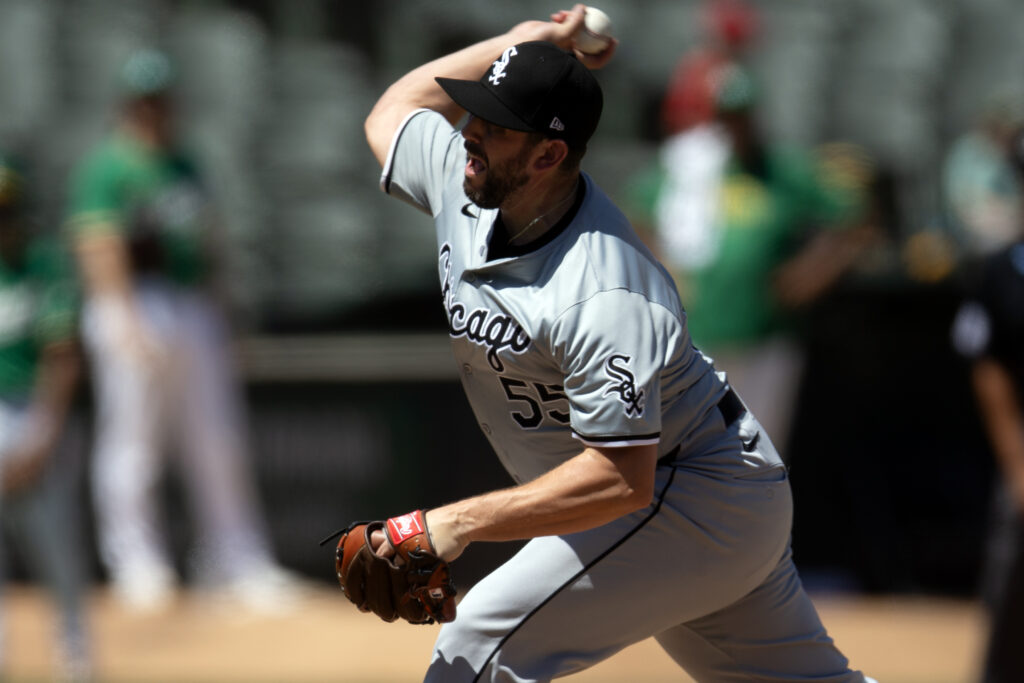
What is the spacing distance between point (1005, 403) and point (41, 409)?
357 cm

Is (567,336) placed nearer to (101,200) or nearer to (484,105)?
(484,105)

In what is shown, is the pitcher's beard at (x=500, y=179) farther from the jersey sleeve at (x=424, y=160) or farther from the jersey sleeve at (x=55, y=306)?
the jersey sleeve at (x=55, y=306)

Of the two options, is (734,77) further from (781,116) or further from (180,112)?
(180,112)

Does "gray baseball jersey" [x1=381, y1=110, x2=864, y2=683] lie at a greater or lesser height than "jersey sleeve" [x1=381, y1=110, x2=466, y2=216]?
lesser

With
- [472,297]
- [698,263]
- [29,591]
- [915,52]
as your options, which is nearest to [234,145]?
[29,591]

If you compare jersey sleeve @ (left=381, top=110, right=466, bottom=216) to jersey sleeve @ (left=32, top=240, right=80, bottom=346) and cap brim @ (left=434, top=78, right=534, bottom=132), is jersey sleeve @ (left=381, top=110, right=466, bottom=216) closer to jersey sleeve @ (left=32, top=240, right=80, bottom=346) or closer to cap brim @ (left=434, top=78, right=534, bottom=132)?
cap brim @ (left=434, top=78, right=534, bottom=132)

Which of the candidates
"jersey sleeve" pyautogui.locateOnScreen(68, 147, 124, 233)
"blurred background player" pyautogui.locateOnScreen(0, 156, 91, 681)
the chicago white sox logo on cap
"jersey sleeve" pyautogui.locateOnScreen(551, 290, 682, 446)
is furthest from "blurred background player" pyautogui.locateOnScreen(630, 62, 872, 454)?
"jersey sleeve" pyautogui.locateOnScreen(551, 290, 682, 446)

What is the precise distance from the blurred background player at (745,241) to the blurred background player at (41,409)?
107 inches

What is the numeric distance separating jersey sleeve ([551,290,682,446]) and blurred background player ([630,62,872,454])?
3912 millimetres

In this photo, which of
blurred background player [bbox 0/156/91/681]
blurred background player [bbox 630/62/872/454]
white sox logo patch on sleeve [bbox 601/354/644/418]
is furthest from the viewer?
blurred background player [bbox 630/62/872/454]

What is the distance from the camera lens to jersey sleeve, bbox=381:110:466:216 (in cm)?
325

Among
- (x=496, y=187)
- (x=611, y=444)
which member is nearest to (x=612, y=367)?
(x=611, y=444)

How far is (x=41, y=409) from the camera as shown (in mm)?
5633

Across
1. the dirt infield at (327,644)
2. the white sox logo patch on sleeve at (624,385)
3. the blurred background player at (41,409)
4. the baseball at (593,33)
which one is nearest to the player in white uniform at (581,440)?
the white sox logo patch on sleeve at (624,385)
